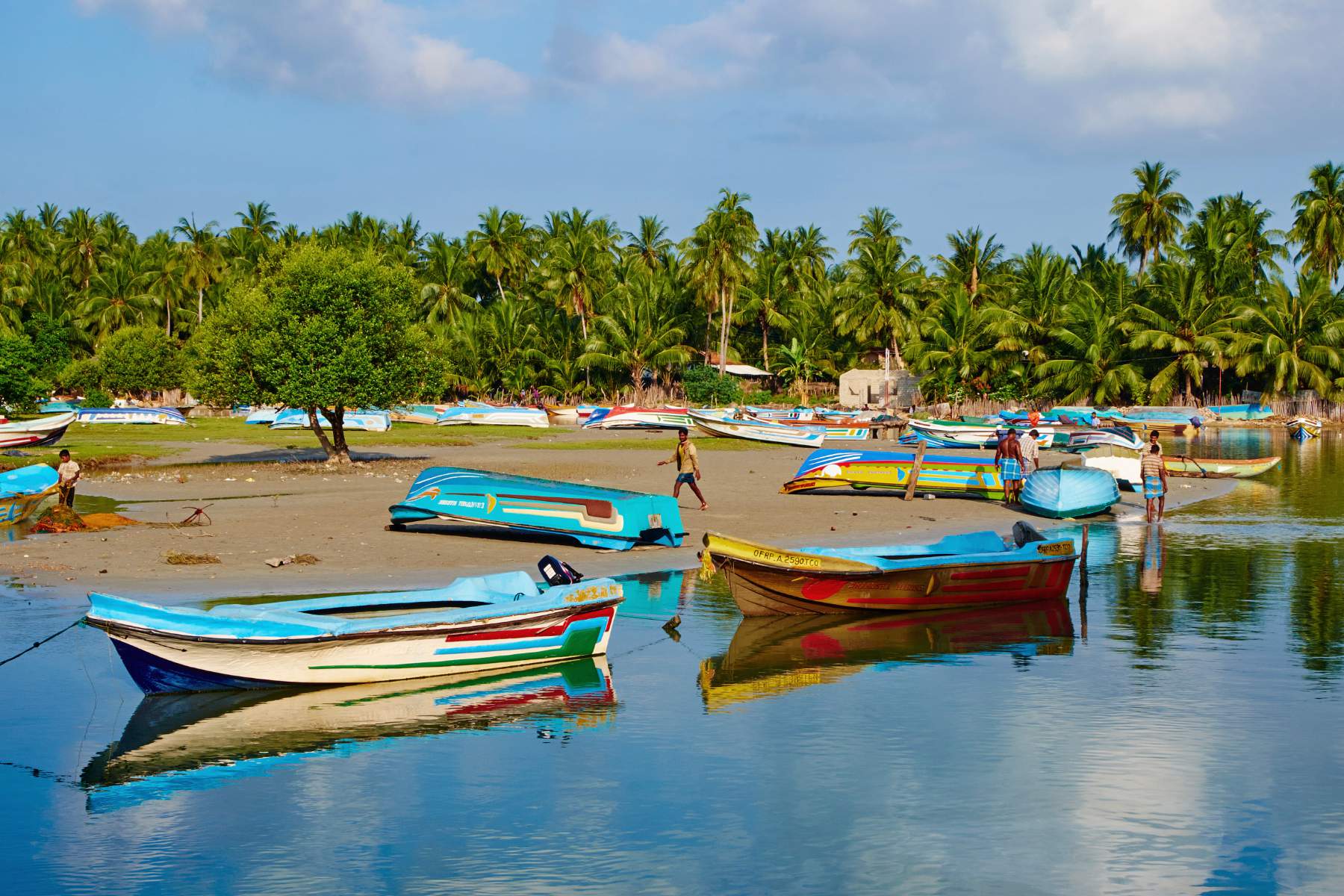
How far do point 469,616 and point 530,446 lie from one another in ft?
131

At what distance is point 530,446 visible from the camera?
5303 centimetres

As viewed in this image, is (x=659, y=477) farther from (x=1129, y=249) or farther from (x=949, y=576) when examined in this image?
(x=1129, y=249)

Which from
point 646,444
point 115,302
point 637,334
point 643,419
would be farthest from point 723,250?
point 115,302

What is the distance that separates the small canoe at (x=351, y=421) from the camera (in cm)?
6419

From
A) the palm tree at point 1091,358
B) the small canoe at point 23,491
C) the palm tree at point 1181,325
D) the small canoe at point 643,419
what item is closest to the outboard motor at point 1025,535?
the small canoe at point 23,491

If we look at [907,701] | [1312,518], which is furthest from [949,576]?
A: [1312,518]

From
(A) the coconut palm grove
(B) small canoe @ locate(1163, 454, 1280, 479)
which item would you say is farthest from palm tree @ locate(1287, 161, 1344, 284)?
(B) small canoe @ locate(1163, 454, 1280, 479)

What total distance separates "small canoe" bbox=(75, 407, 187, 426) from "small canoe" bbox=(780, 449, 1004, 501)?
46870 mm

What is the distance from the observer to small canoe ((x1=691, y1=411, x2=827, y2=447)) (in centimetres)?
5600

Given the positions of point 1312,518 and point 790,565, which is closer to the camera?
point 790,565

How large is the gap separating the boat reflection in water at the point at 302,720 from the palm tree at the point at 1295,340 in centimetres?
7292

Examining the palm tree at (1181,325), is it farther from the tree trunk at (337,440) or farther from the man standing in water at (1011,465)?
the tree trunk at (337,440)

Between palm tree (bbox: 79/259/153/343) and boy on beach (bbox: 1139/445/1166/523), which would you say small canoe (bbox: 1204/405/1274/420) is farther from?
palm tree (bbox: 79/259/153/343)

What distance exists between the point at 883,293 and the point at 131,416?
50.0m
